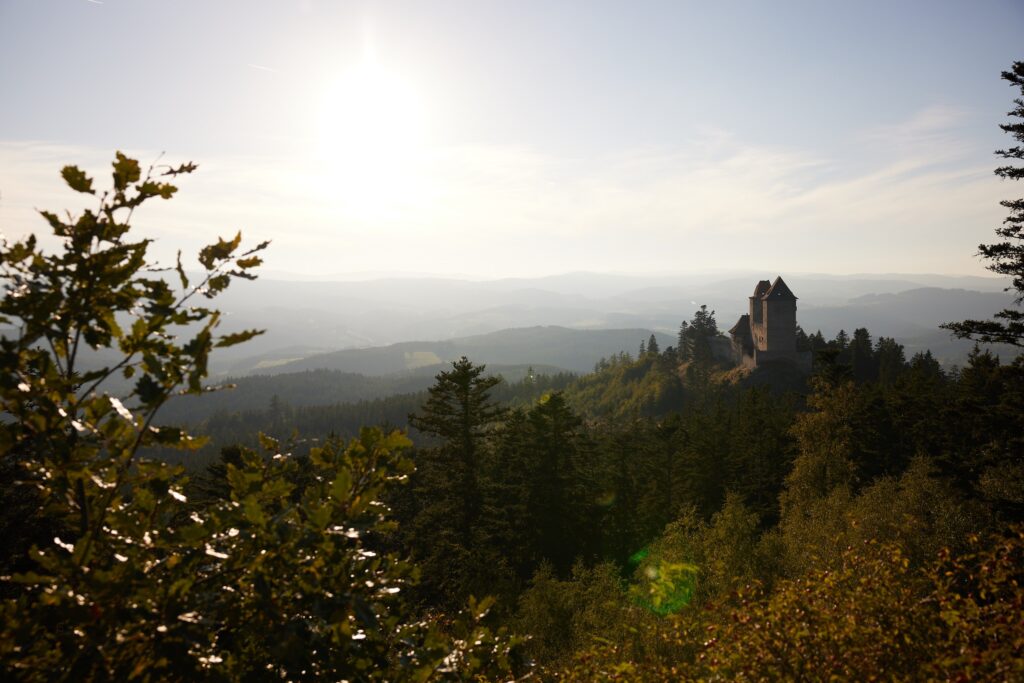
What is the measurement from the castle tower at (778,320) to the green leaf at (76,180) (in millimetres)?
97942

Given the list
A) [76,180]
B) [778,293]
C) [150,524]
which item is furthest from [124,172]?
[778,293]

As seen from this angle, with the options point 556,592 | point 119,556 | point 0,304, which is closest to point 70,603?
point 119,556

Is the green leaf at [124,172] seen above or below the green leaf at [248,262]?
above

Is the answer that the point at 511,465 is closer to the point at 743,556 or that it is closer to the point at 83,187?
the point at 743,556

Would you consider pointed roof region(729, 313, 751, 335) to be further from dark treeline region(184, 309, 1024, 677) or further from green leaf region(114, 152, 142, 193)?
green leaf region(114, 152, 142, 193)

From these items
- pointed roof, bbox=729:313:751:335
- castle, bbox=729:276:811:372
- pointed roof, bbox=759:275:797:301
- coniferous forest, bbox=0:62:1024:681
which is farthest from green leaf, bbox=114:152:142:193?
pointed roof, bbox=729:313:751:335

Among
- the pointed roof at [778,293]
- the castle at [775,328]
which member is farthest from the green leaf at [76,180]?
the pointed roof at [778,293]

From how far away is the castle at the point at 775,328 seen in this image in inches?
3590

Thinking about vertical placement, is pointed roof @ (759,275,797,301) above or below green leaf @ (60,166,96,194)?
above

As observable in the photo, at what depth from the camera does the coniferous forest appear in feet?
10.3

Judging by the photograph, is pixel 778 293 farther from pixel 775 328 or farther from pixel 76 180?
pixel 76 180

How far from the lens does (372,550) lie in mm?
14383

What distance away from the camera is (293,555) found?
3.33 metres

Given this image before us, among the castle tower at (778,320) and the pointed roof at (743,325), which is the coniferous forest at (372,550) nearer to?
the castle tower at (778,320)
